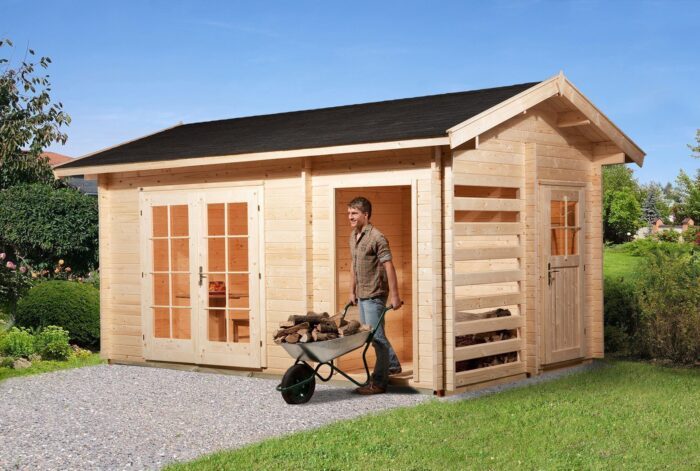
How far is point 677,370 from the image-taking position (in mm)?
10547

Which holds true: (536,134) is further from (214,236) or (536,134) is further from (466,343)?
(214,236)

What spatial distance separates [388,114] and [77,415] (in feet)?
15.8

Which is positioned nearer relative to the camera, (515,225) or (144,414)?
(144,414)

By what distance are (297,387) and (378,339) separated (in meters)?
0.92

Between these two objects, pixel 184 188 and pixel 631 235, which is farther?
pixel 631 235

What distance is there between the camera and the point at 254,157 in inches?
382

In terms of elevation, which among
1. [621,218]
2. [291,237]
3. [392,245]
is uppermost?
[621,218]

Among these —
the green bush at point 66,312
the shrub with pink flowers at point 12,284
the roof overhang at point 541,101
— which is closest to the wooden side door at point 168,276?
the green bush at point 66,312

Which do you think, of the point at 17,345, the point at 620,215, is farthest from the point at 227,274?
the point at 620,215

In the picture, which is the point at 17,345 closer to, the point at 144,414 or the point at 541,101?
the point at 144,414

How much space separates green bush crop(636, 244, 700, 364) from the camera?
11.0m

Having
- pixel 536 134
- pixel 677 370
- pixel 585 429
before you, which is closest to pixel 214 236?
pixel 536 134

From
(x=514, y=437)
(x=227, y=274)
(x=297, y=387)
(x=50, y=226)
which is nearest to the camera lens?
(x=514, y=437)

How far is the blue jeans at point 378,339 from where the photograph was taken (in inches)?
342
